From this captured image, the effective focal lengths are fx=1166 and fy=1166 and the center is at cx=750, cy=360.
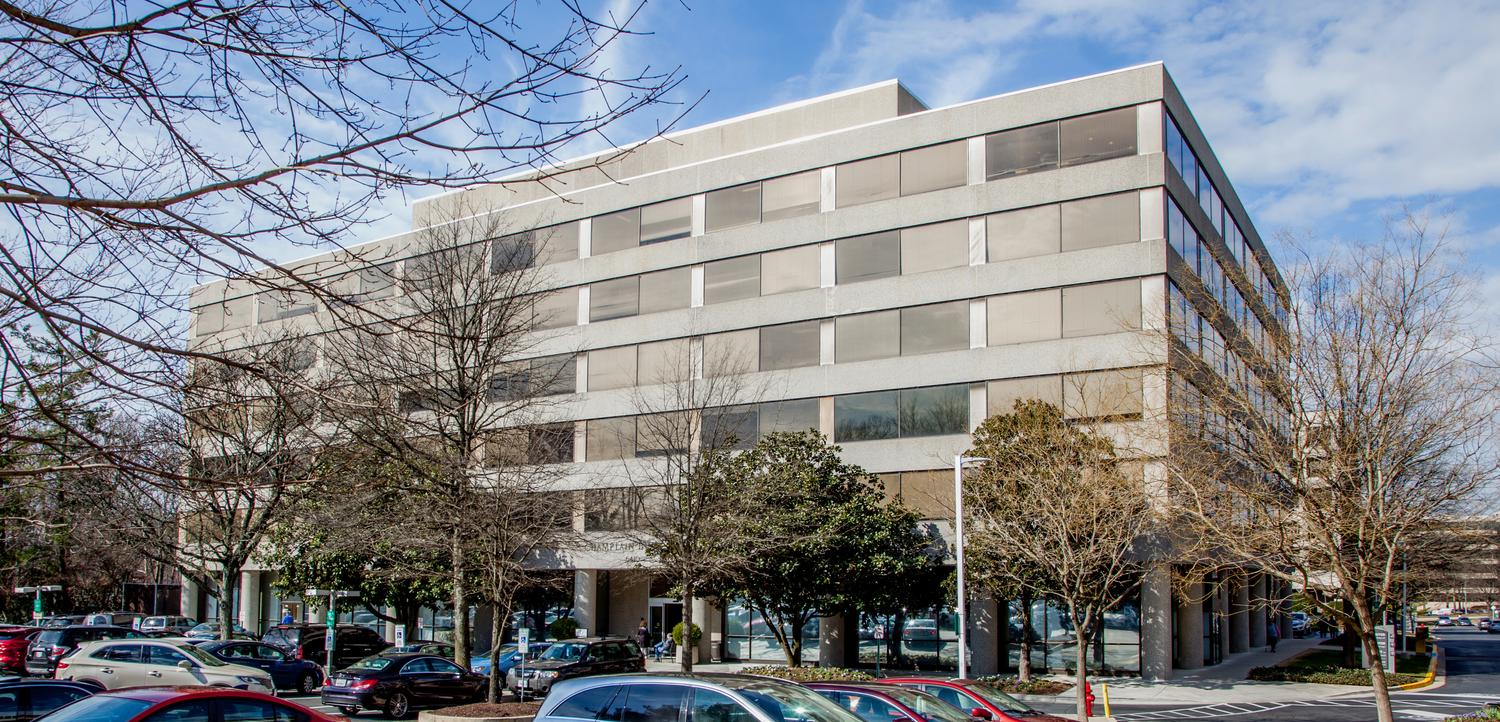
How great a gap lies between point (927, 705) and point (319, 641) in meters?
29.6

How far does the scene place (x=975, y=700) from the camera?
722 inches

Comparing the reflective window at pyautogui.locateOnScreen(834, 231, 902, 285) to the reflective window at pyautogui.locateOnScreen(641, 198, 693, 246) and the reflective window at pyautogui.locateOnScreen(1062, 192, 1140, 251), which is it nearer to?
the reflective window at pyautogui.locateOnScreen(1062, 192, 1140, 251)

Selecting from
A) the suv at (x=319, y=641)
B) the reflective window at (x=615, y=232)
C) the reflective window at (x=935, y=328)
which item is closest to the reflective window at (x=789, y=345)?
the reflective window at (x=935, y=328)

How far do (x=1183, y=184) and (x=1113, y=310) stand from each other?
6560 millimetres

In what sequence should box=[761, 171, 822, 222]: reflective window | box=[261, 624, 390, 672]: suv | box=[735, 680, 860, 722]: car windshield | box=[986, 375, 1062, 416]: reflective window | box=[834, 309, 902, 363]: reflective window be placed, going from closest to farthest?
box=[735, 680, 860, 722]: car windshield < box=[986, 375, 1062, 416]: reflective window < box=[261, 624, 390, 672]: suv < box=[834, 309, 902, 363]: reflective window < box=[761, 171, 822, 222]: reflective window

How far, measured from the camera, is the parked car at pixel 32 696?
1638 cm

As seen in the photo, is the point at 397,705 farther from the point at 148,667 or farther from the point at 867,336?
the point at 867,336

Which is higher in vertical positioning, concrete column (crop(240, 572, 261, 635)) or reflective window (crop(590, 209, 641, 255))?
reflective window (crop(590, 209, 641, 255))

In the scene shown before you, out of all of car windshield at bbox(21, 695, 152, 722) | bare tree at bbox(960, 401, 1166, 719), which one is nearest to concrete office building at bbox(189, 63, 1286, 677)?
bare tree at bbox(960, 401, 1166, 719)

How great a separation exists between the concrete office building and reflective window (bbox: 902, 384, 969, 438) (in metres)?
0.07

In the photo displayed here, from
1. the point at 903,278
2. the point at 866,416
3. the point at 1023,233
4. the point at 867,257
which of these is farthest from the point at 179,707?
the point at 867,257

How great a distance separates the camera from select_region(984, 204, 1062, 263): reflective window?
1465 inches

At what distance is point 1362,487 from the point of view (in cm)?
1925

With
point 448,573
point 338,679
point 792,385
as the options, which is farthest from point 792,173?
point 338,679
